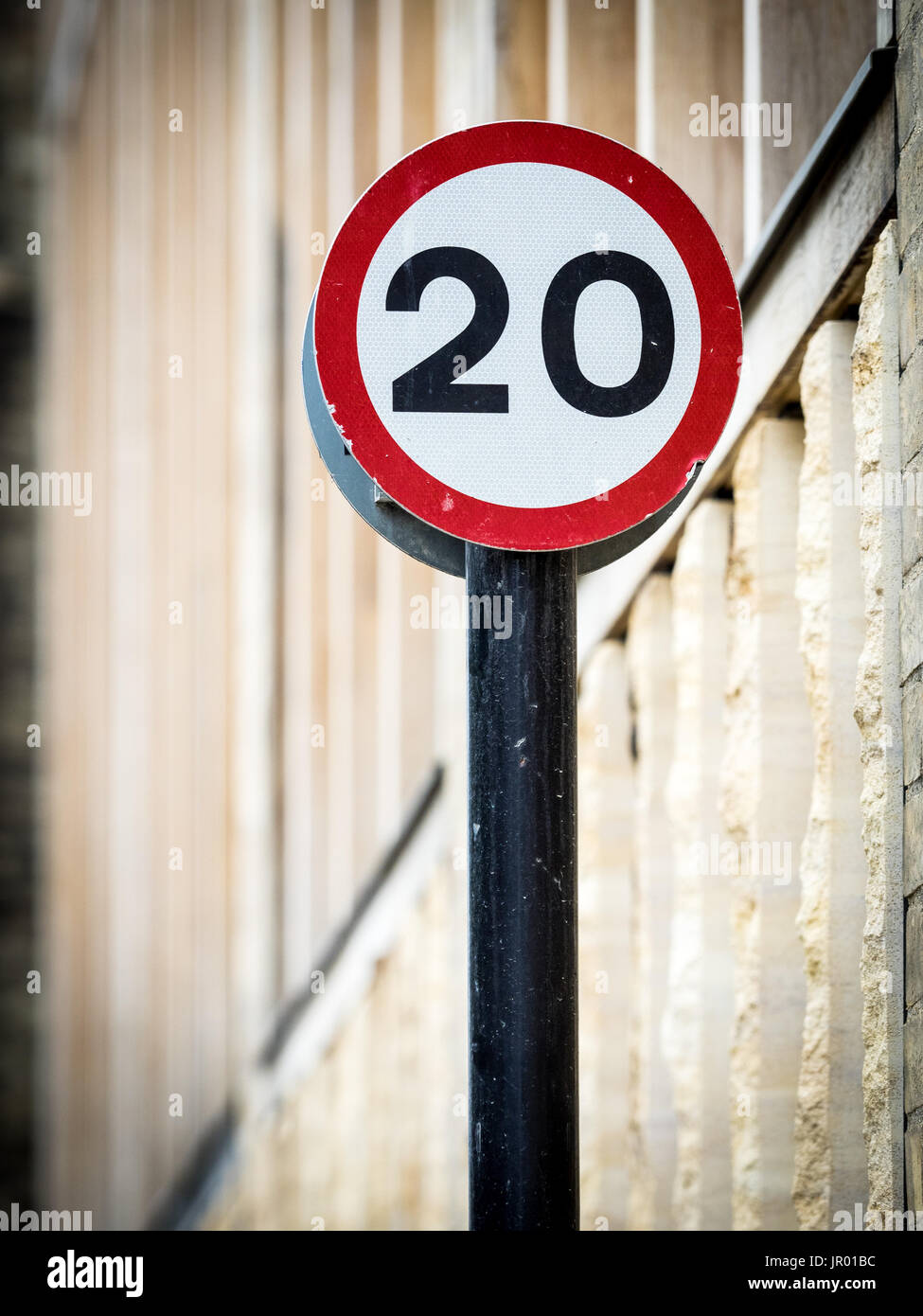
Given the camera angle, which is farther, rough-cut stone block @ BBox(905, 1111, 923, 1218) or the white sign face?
rough-cut stone block @ BBox(905, 1111, 923, 1218)

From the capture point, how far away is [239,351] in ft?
36.3

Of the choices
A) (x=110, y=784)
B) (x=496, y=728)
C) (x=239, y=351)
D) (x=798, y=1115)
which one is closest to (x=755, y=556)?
(x=798, y=1115)

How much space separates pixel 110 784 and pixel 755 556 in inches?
460

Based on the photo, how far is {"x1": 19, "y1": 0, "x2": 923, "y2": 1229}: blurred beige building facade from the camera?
3.03 metres

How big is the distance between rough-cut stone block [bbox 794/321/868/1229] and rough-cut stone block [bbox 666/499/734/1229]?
0.68m

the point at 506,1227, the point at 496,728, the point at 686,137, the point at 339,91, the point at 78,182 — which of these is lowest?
the point at 506,1227

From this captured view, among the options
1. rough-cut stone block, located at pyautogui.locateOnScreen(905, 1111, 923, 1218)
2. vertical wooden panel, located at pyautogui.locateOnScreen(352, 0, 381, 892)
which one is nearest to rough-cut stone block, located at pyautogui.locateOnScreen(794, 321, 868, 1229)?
rough-cut stone block, located at pyautogui.locateOnScreen(905, 1111, 923, 1218)

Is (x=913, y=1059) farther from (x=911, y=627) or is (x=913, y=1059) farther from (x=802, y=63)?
(x=802, y=63)

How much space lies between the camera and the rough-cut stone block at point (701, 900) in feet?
12.4

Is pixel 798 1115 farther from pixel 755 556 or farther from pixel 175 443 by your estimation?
pixel 175 443

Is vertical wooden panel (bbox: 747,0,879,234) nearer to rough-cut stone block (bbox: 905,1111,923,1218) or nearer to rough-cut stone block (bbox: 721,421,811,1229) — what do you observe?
rough-cut stone block (bbox: 721,421,811,1229)

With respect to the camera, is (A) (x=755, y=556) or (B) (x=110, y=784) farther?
(B) (x=110, y=784)
